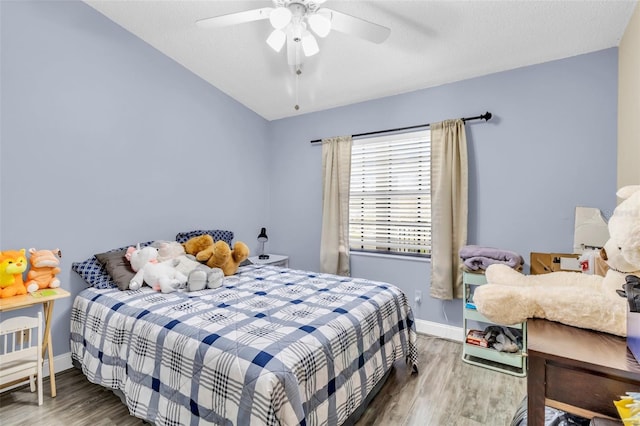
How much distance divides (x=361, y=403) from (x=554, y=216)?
85.3 inches

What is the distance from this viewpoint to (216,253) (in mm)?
2576

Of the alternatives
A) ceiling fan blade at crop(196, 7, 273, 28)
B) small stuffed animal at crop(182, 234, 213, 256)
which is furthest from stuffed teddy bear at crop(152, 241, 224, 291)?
ceiling fan blade at crop(196, 7, 273, 28)

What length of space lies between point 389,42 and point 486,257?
195 centimetres

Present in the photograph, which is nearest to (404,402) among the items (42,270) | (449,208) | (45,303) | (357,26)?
(449,208)

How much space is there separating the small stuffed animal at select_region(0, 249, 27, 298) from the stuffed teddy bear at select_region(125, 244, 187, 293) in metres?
0.61

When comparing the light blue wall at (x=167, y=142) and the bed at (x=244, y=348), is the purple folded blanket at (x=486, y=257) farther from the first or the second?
the bed at (x=244, y=348)

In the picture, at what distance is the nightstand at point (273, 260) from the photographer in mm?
3577

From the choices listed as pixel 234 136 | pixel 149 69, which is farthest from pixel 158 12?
pixel 234 136

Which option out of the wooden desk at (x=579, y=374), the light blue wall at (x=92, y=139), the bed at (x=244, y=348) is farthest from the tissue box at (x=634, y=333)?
the light blue wall at (x=92, y=139)

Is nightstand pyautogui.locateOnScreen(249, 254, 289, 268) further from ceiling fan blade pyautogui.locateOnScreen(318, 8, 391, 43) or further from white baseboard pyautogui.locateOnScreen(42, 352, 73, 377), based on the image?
ceiling fan blade pyautogui.locateOnScreen(318, 8, 391, 43)

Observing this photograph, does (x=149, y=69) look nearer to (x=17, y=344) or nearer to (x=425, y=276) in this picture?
(x=17, y=344)

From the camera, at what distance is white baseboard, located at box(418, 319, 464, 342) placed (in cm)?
286

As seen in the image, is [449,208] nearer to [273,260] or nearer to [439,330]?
[439,330]

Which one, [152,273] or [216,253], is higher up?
[216,253]
